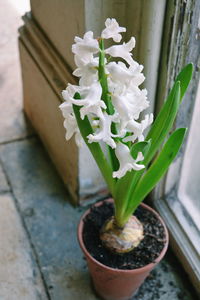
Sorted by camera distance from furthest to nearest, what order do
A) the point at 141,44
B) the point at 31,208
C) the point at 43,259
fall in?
1. the point at 31,208
2. the point at 43,259
3. the point at 141,44

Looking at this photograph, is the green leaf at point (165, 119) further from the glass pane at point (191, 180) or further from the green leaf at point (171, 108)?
the glass pane at point (191, 180)

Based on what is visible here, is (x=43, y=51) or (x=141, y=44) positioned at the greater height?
(x=141, y=44)

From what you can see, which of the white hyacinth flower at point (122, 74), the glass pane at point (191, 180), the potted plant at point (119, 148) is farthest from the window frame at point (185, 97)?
the white hyacinth flower at point (122, 74)

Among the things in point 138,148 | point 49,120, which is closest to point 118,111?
point 138,148

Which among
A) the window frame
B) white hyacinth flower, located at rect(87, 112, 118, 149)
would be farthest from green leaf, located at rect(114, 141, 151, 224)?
the window frame

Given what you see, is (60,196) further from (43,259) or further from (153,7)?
(153,7)

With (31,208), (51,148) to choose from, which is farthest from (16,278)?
(51,148)

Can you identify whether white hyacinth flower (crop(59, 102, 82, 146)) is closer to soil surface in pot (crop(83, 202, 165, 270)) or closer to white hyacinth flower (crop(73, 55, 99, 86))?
white hyacinth flower (crop(73, 55, 99, 86))
